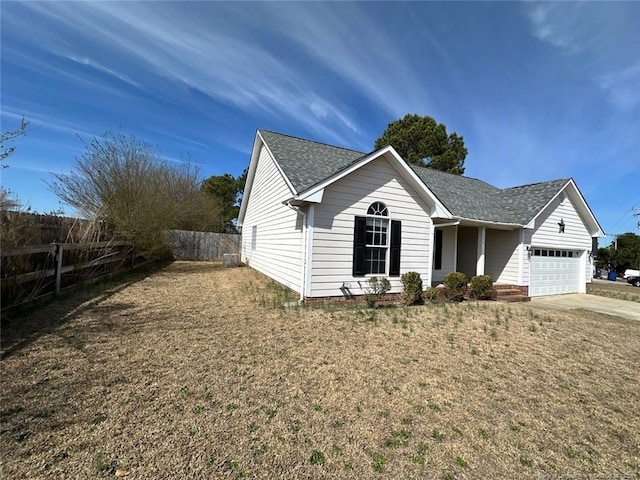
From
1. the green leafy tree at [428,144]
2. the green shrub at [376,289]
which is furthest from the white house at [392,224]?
the green leafy tree at [428,144]

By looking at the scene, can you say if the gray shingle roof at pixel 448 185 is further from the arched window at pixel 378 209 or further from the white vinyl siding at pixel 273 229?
the arched window at pixel 378 209

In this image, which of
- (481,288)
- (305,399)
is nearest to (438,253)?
(481,288)

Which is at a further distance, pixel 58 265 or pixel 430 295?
pixel 430 295

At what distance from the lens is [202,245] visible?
69.7 ft

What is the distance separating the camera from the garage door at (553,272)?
1223cm

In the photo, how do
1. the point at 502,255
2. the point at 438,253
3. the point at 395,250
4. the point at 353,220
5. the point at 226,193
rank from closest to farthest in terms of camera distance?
1. the point at 353,220
2. the point at 395,250
3. the point at 438,253
4. the point at 502,255
5. the point at 226,193

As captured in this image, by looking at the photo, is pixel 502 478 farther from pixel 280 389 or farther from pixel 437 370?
pixel 280 389

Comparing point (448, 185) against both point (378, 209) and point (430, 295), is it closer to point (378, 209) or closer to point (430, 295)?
point (378, 209)

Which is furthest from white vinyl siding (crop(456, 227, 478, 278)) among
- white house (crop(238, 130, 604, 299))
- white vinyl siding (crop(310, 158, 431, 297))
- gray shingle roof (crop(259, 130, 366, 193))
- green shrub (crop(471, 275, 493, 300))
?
gray shingle roof (crop(259, 130, 366, 193))

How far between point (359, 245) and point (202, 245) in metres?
15.9

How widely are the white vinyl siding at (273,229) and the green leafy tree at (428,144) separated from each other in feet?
48.0

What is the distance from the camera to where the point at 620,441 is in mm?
2811

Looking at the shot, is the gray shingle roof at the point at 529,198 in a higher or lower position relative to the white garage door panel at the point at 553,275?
higher

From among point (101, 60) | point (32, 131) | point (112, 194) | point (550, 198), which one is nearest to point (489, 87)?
point (550, 198)
